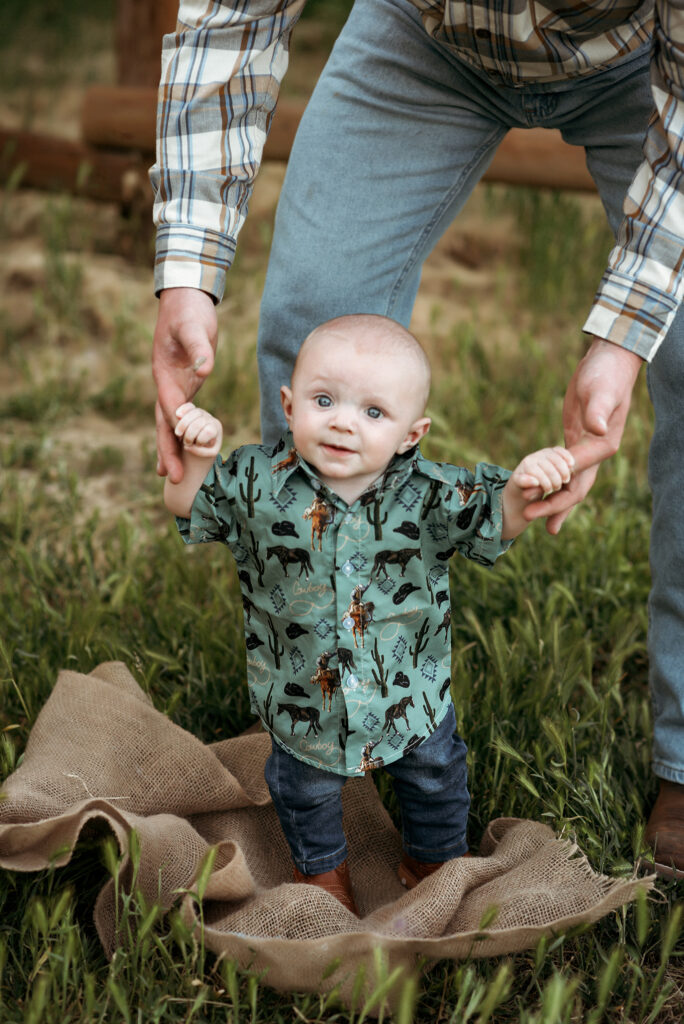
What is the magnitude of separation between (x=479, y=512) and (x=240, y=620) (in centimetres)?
94

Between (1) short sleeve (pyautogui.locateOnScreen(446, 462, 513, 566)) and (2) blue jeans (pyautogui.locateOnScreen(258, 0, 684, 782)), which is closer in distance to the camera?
(1) short sleeve (pyautogui.locateOnScreen(446, 462, 513, 566))

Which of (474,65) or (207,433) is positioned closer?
(207,433)

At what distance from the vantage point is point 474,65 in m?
1.77

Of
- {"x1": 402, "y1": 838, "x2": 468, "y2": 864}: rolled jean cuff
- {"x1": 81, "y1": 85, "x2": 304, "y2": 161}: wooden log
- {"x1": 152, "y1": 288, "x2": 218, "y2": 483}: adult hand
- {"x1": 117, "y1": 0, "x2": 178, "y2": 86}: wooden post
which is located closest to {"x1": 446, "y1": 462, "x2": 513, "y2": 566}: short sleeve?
{"x1": 152, "y1": 288, "x2": 218, "y2": 483}: adult hand

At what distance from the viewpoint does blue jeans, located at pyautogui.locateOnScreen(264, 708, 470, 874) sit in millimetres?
1693

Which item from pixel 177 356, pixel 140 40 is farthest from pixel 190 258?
pixel 140 40

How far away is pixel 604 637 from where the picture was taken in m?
2.42

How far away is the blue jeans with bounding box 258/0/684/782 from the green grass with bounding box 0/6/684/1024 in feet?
0.80

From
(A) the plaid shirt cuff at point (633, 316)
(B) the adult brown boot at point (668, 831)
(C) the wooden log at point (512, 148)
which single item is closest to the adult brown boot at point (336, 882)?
(B) the adult brown boot at point (668, 831)

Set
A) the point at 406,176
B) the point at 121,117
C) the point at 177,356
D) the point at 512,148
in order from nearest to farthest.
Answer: the point at 177,356 < the point at 406,176 < the point at 512,148 < the point at 121,117

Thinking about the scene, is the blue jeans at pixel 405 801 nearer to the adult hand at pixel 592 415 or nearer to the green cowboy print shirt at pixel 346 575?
the green cowboy print shirt at pixel 346 575

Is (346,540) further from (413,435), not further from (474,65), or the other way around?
(474,65)

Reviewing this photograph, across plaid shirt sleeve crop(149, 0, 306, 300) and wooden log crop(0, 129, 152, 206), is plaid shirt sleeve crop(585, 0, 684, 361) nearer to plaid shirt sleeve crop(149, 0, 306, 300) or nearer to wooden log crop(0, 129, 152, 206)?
plaid shirt sleeve crop(149, 0, 306, 300)

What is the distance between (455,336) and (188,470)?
99.6 inches
